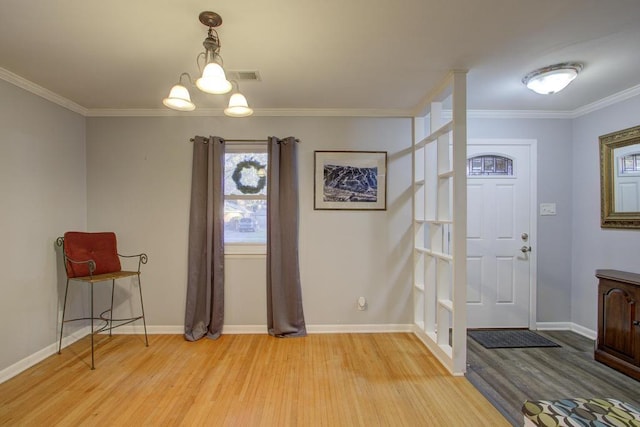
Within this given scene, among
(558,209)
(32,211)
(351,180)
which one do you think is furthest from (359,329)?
(32,211)

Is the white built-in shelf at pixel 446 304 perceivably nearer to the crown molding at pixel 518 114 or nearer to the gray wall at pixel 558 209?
the gray wall at pixel 558 209

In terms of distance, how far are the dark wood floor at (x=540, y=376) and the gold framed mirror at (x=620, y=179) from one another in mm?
1300

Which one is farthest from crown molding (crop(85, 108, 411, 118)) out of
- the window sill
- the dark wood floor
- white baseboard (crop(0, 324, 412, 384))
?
the dark wood floor

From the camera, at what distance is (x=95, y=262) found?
2.73 m

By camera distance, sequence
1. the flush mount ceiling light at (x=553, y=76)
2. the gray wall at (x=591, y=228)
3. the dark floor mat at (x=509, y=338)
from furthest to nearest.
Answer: the dark floor mat at (x=509, y=338)
the gray wall at (x=591, y=228)
the flush mount ceiling light at (x=553, y=76)

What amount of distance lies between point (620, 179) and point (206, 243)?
4.16 metres

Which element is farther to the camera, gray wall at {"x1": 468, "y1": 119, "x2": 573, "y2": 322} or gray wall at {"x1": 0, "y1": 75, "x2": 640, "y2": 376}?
gray wall at {"x1": 468, "y1": 119, "x2": 573, "y2": 322}

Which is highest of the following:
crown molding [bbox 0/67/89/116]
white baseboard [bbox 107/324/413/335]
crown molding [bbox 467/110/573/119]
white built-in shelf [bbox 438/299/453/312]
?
crown molding [bbox 467/110/573/119]

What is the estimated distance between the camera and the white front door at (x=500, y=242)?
3.23 metres

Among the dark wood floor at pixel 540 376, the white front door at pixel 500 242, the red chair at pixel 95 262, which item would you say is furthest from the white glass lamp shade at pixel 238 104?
the dark wood floor at pixel 540 376

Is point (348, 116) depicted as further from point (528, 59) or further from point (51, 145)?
point (51, 145)

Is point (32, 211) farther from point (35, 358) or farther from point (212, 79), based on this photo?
point (212, 79)

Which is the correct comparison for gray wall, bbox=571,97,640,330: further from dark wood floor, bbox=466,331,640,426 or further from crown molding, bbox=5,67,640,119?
dark wood floor, bbox=466,331,640,426

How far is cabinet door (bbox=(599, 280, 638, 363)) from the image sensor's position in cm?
229
